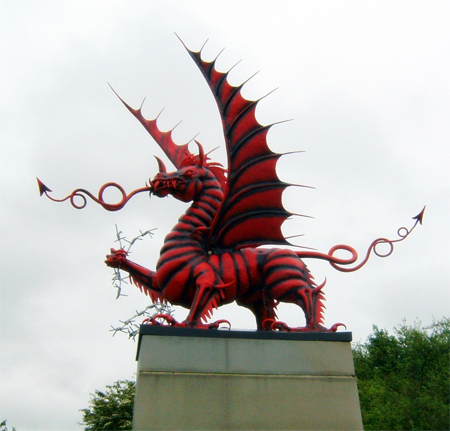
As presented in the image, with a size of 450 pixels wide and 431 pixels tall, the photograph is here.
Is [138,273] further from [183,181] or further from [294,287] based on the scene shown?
[294,287]

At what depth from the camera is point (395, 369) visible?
23172 mm

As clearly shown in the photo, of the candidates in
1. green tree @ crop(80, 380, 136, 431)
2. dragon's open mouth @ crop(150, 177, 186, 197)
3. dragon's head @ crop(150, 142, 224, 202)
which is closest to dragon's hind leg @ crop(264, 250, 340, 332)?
dragon's head @ crop(150, 142, 224, 202)

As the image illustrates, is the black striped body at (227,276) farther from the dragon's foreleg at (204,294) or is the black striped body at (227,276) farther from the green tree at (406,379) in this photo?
the green tree at (406,379)

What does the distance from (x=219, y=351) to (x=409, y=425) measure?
47.0 feet

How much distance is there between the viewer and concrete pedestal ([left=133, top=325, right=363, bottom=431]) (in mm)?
5141

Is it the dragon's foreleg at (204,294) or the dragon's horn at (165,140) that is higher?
the dragon's horn at (165,140)

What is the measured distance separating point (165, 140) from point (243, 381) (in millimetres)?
3791

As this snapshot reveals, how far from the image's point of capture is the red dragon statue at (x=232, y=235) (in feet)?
20.5

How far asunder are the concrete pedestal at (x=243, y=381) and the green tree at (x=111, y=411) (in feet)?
40.8

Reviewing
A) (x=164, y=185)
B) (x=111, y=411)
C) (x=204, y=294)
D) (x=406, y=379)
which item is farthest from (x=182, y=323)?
(x=406, y=379)

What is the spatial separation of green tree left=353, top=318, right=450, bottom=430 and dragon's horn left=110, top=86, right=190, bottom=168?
13.4 metres

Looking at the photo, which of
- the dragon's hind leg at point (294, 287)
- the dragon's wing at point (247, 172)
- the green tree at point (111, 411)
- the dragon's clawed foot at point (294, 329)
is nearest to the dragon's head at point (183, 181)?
the dragon's wing at point (247, 172)

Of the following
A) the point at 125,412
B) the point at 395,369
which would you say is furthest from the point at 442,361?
the point at 125,412

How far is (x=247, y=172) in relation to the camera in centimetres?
680
